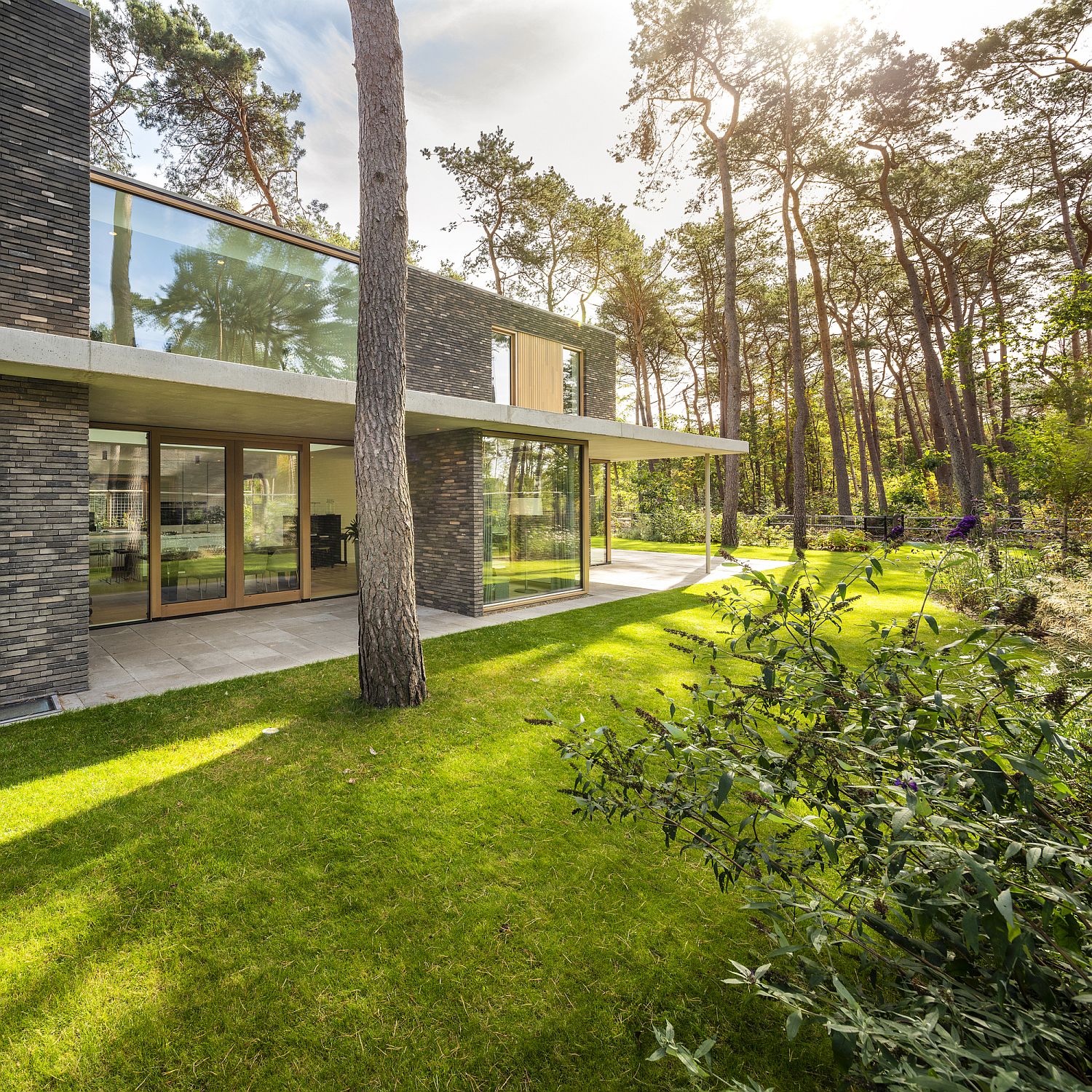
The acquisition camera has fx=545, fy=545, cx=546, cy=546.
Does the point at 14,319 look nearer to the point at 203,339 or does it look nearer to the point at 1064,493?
the point at 203,339

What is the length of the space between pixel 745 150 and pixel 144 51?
563 inches

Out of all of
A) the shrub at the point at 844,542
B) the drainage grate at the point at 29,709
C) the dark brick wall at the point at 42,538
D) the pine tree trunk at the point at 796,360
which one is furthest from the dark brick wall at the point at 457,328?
the shrub at the point at 844,542

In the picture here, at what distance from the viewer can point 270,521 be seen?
8836 mm

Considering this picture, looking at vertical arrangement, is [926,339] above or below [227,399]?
above

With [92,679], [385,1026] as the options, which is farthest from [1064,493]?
[92,679]

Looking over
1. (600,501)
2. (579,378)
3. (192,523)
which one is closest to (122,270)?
(192,523)

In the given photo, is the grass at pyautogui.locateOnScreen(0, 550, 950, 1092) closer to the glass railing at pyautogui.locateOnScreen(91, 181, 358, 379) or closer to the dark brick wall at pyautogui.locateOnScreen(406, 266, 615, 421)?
the glass railing at pyautogui.locateOnScreen(91, 181, 358, 379)

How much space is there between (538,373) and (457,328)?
6.06ft

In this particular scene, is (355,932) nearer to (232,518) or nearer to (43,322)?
(43,322)

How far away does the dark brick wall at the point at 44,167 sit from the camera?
4559 mm

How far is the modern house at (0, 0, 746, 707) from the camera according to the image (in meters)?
4.61

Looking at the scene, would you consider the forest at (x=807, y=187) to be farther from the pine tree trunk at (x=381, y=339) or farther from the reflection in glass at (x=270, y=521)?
the pine tree trunk at (x=381, y=339)

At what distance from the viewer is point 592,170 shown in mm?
15812

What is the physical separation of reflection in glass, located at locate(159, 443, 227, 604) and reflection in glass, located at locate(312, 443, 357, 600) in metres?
1.46
